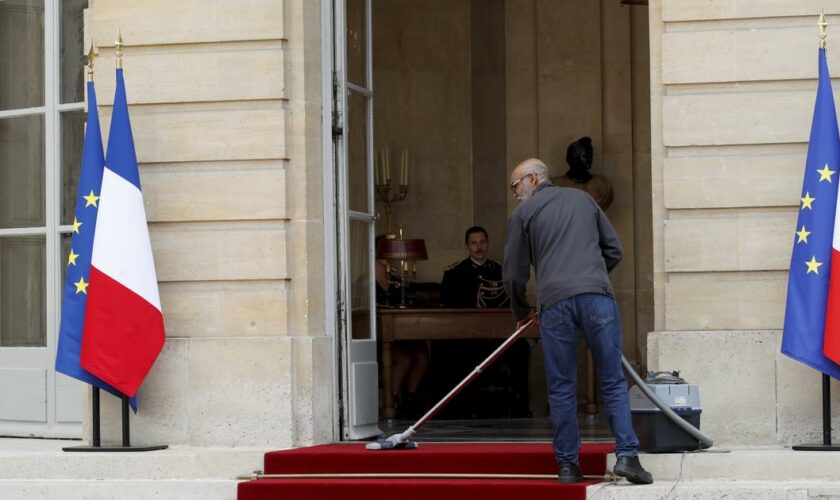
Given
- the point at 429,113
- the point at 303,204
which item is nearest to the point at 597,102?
the point at 429,113

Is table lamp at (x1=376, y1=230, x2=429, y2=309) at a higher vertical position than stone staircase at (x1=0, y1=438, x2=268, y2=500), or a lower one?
higher

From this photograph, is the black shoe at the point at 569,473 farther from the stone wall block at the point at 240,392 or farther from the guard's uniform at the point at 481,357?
the guard's uniform at the point at 481,357

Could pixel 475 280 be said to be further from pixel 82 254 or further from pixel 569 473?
pixel 569 473

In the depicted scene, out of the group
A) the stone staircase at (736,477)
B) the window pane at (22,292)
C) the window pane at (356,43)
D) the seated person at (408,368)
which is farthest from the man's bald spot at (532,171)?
the seated person at (408,368)

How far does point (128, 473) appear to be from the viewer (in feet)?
27.0

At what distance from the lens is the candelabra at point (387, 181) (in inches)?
526

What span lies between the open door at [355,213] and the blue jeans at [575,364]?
1.85m

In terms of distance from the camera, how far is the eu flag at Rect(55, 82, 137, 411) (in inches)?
332

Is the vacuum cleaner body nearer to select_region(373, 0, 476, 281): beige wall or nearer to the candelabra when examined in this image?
select_region(373, 0, 476, 281): beige wall

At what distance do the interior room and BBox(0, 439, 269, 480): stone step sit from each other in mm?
4436

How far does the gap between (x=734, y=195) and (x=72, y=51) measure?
12.9 feet

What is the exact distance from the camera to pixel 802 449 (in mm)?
7695

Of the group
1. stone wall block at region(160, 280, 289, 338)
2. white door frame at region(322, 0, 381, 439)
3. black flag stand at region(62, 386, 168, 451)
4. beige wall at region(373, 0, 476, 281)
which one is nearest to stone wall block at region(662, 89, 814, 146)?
white door frame at region(322, 0, 381, 439)

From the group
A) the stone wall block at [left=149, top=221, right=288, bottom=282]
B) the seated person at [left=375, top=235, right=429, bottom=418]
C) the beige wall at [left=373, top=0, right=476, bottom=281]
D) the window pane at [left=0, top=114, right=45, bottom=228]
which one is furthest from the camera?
the beige wall at [left=373, top=0, right=476, bottom=281]
